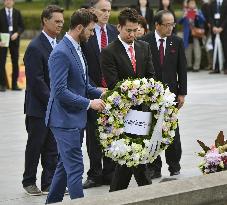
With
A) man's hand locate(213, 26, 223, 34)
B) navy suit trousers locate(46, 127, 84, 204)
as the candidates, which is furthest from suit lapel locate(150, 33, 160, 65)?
man's hand locate(213, 26, 223, 34)

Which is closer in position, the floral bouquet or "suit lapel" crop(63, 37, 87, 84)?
"suit lapel" crop(63, 37, 87, 84)

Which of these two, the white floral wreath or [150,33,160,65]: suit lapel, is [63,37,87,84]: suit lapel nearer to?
the white floral wreath

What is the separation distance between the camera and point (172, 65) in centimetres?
1030

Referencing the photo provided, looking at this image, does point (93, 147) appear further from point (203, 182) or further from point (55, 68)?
point (203, 182)

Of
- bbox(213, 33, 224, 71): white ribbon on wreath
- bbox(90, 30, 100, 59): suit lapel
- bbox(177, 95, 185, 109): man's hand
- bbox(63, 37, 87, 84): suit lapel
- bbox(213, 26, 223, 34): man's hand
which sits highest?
bbox(63, 37, 87, 84): suit lapel

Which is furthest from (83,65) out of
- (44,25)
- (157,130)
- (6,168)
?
(6,168)

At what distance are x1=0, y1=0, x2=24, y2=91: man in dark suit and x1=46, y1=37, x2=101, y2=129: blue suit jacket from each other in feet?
39.2

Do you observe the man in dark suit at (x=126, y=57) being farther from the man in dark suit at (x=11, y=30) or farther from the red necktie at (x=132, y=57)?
the man in dark suit at (x=11, y=30)

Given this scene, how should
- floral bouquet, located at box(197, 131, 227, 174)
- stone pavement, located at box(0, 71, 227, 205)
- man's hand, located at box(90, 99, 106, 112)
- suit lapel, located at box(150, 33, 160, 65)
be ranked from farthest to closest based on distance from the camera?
suit lapel, located at box(150, 33, 160, 65), stone pavement, located at box(0, 71, 227, 205), floral bouquet, located at box(197, 131, 227, 174), man's hand, located at box(90, 99, 106, 112)

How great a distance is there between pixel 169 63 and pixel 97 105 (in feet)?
9.02

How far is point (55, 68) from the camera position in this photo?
25.5 ft

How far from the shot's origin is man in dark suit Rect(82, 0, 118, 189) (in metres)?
9.94

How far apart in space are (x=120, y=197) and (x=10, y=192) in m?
4.22

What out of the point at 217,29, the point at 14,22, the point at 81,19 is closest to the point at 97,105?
the point at 81,19
